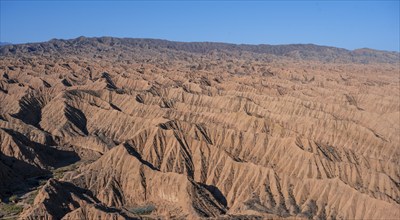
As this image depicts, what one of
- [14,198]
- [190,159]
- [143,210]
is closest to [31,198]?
[14,198]

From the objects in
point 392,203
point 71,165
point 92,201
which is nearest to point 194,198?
point 92,201

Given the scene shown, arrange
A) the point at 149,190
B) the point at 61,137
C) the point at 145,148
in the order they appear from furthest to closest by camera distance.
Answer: the point at 61,137 → the point at 145,148 → the point at 149,190

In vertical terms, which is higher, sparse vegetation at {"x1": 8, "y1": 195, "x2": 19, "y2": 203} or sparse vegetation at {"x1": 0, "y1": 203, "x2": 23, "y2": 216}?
A: sparse vegetation at {"x1": 0, "y1": 203, "x2": 23, "y2": 216}

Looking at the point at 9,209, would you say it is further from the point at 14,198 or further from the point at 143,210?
the point at 143,210

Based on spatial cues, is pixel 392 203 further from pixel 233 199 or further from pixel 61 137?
pixel 61 137

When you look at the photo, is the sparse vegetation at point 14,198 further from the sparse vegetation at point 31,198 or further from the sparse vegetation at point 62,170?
the sparse vegetation at point 62,170

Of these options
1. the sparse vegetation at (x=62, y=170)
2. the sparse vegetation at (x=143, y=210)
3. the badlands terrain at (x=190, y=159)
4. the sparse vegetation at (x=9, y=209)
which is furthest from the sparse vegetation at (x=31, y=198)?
the sparse vegetation at (x=143, y=210)

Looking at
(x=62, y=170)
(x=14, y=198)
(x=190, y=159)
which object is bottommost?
(x=62, y=170)

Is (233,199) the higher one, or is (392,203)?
(392,203)

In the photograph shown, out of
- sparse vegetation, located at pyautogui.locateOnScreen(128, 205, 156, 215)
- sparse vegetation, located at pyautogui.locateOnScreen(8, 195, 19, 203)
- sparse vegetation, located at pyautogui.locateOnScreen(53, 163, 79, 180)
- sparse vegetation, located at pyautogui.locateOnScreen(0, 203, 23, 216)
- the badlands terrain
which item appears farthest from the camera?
sparse vegetation, located at pyautogui.locateOnScreen(53, 163, 79, 180)

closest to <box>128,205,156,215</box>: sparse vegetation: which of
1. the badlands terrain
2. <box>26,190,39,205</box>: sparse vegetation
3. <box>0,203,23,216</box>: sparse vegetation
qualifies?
the badlands terrain

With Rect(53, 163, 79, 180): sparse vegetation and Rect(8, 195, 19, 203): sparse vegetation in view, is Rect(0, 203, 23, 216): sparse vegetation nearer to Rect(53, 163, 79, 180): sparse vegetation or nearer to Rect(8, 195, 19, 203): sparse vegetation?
Rect(8, 195, 19, 203): sparse vegetation
